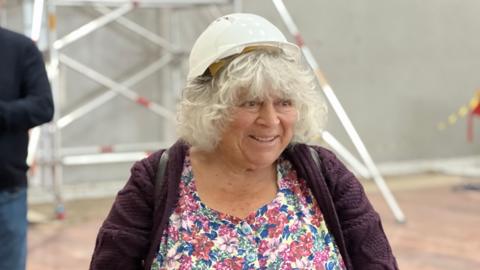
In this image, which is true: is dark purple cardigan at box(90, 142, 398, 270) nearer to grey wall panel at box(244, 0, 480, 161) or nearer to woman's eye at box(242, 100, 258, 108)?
woman's eye at box(242, 100, 258, 108)

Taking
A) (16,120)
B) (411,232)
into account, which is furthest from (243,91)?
(411,232)

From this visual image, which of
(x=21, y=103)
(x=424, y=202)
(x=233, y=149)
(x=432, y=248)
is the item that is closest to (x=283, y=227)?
(x=233, y=149)

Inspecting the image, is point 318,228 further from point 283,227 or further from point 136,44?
point 136,44

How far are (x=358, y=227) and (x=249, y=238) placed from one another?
268 millimetres

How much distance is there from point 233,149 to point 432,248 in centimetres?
344

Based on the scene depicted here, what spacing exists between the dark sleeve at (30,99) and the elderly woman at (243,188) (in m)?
0.88

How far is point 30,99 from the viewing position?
2545 mm

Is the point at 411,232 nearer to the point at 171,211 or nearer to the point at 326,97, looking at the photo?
the point at 326,97

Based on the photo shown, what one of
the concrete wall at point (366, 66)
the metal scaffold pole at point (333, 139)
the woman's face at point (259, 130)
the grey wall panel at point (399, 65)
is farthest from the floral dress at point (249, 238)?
the grey wall panel at point (399, 65)

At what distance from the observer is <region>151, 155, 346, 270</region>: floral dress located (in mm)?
1688

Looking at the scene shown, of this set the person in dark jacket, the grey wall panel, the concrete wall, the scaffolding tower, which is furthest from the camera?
the grey wall panel

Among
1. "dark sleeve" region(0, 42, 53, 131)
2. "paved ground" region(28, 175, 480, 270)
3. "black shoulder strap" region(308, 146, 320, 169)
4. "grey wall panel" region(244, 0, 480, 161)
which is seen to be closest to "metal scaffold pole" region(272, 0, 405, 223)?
"paved ground" region(28, 175, 480, 270)

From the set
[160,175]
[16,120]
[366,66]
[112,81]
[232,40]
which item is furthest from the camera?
[366,66]

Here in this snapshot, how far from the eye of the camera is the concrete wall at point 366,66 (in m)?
6.85
